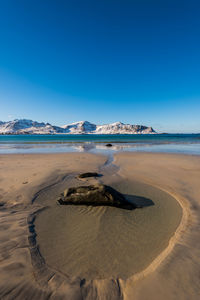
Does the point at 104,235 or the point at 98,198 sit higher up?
the point at 98,198

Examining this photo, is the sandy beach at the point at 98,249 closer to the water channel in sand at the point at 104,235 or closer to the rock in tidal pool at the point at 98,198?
the water channel in sand at the point at 104,235

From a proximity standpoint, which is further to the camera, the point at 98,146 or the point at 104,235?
the point at 98,146

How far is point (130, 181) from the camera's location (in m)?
7.53

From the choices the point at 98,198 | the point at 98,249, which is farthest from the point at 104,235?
the point at 98,198

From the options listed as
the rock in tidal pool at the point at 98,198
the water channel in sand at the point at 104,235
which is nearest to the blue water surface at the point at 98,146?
the rock in tidal pool at the point at 98,198

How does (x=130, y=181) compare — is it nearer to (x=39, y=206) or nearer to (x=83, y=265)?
(x=39, y=206)

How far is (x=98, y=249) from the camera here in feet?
9.79

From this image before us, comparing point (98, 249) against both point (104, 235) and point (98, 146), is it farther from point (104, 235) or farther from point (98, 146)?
point (98, 146)

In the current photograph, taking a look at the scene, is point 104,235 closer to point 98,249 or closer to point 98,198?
point 98,249

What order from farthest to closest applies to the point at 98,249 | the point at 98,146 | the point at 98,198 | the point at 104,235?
the point at 98,146 → the point at 98,198 → the point at 104,235 → the point at 98,249

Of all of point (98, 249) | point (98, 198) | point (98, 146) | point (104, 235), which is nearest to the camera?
point (98, 249)

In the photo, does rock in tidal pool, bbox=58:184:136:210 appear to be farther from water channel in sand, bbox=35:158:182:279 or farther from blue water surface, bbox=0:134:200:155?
blue water surface, bbox=0:134:200:155

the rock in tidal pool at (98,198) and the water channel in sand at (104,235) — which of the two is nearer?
the water channel in sand at (104,235)

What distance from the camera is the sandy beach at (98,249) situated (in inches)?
85.1
